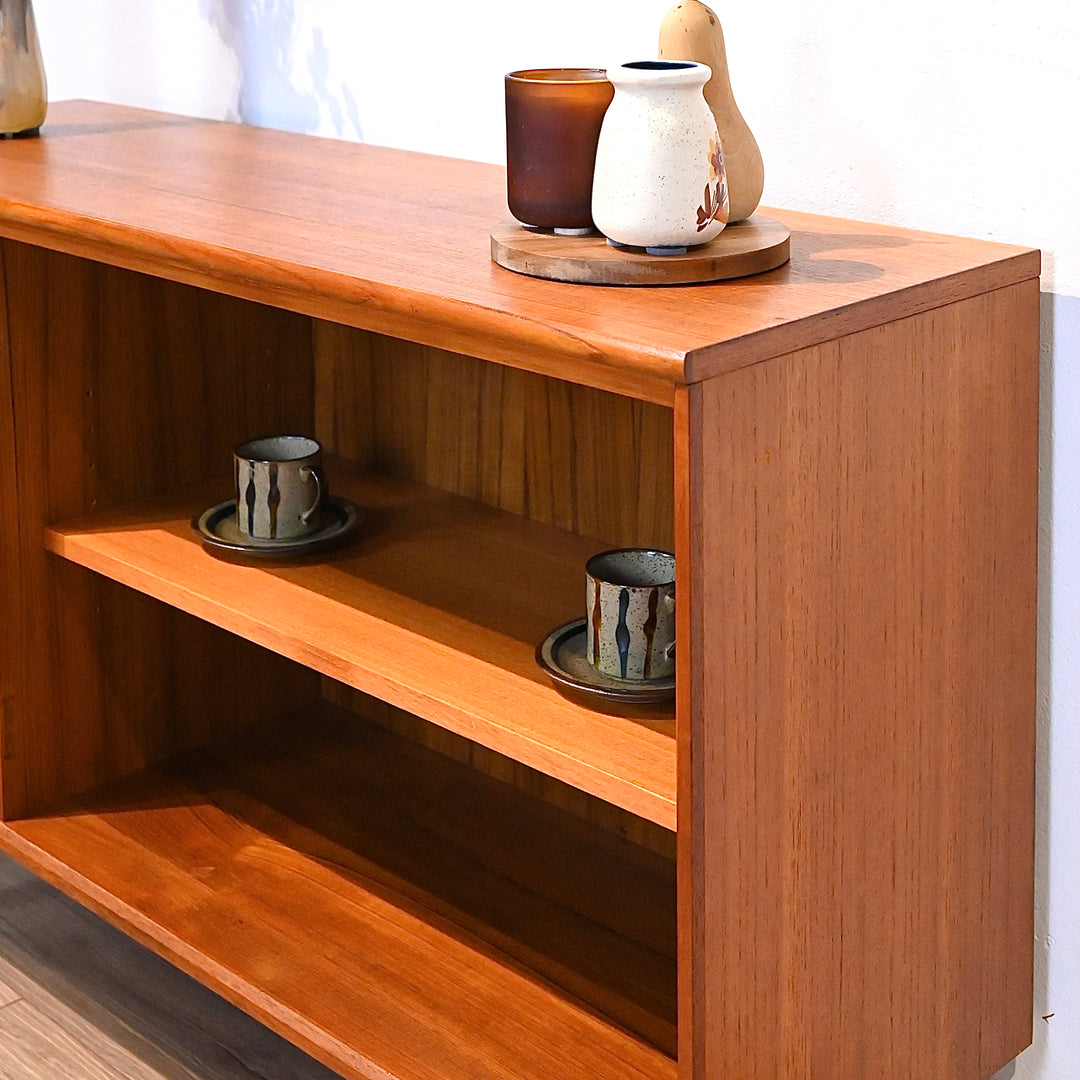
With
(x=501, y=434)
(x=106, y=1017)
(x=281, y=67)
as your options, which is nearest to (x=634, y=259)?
(x=501, y=434)

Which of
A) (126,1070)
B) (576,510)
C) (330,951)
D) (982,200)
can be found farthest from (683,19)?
(126,1070)

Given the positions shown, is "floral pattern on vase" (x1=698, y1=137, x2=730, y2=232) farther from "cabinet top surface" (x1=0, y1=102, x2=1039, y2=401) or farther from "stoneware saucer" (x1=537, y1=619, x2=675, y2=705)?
"stoneware saucer" (x1=537, y1=619, x2=675, y2=705)

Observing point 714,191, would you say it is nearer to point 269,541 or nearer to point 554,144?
point 554,144

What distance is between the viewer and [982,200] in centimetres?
118

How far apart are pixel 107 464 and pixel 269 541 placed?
0.81ft

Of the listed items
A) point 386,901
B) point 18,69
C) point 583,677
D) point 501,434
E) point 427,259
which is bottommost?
point 386,901

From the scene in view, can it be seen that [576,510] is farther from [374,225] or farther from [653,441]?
[374,225]

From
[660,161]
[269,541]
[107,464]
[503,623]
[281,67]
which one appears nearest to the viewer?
[660,161]

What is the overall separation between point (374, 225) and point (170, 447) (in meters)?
0.52

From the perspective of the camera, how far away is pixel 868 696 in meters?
1.05

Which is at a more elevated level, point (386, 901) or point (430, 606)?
point (430, 606)

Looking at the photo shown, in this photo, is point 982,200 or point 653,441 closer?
point 982,200

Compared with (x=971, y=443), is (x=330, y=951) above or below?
below

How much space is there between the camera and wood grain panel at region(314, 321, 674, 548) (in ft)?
4.68
